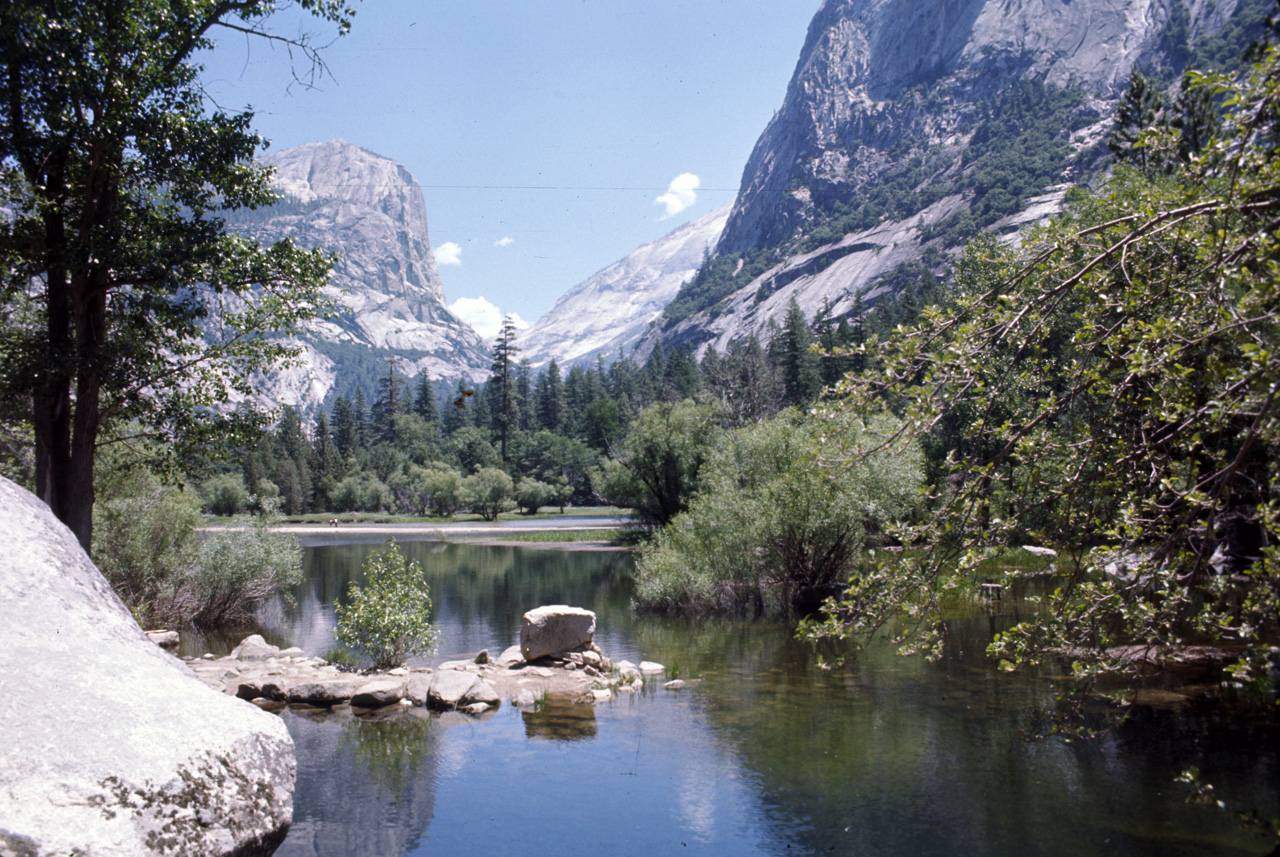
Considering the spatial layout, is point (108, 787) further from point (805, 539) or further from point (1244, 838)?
point (805, 539)

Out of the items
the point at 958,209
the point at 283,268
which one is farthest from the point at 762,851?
the point at 958,209

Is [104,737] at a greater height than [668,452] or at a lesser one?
lesser

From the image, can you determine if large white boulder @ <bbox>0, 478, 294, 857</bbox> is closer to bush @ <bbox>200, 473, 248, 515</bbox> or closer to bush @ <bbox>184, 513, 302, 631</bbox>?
bush @ <bbox>184, 513, 302, 631</bbox>

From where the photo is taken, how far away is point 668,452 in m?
46.0

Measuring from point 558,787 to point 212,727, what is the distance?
642 centimetres

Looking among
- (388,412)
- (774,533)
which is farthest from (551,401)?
(774,533)

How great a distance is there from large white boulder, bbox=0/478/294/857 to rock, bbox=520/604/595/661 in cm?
1225

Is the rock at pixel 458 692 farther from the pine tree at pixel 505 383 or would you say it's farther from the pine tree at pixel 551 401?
the pine tree at pixel 551 401

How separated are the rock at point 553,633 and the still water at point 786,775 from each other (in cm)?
314

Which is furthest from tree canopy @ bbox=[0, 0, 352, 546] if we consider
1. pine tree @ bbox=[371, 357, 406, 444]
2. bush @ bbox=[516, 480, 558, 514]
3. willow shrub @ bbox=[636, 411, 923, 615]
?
pine tree @ bbox=[371, 357, 406, 444]

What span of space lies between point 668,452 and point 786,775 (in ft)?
113

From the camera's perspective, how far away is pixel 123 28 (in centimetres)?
1162

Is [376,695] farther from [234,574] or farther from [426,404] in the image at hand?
[426,404]

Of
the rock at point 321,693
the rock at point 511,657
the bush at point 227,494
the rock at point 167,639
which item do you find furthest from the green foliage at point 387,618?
the bush at point 227,494
